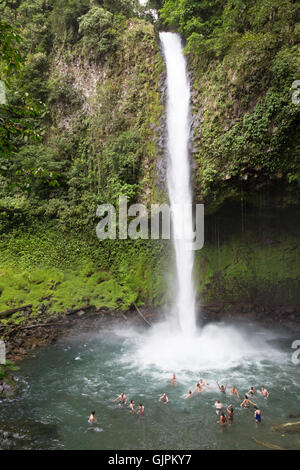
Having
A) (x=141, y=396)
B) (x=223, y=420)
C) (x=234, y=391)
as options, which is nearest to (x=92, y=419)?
(x=141, y=396)

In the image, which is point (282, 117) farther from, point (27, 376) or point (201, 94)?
point (27, 376)

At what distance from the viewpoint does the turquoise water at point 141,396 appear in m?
6.65

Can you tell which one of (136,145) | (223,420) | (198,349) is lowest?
(223,420)

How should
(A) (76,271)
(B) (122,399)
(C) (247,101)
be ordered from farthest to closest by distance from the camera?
(A) (76,271) < (C) (247,101) < (B) (122,399)

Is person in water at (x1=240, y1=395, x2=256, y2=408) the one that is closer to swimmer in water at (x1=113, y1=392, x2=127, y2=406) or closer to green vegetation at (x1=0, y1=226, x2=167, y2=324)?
swimmer in water at (x1=113, y1=392, x2=127, y2=406)

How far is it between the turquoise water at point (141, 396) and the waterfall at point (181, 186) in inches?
73.8

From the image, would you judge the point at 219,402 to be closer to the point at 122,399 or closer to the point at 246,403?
the point at 246,403

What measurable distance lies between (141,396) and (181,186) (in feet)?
28.5

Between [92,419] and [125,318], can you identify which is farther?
[125,318]

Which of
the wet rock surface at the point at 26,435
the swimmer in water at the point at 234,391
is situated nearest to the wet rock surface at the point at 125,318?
the wet rock surface at the point at 26,435

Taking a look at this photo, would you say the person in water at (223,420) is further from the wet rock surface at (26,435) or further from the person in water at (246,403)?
the wet rock surface at (26,435)

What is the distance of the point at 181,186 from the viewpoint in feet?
43.6
